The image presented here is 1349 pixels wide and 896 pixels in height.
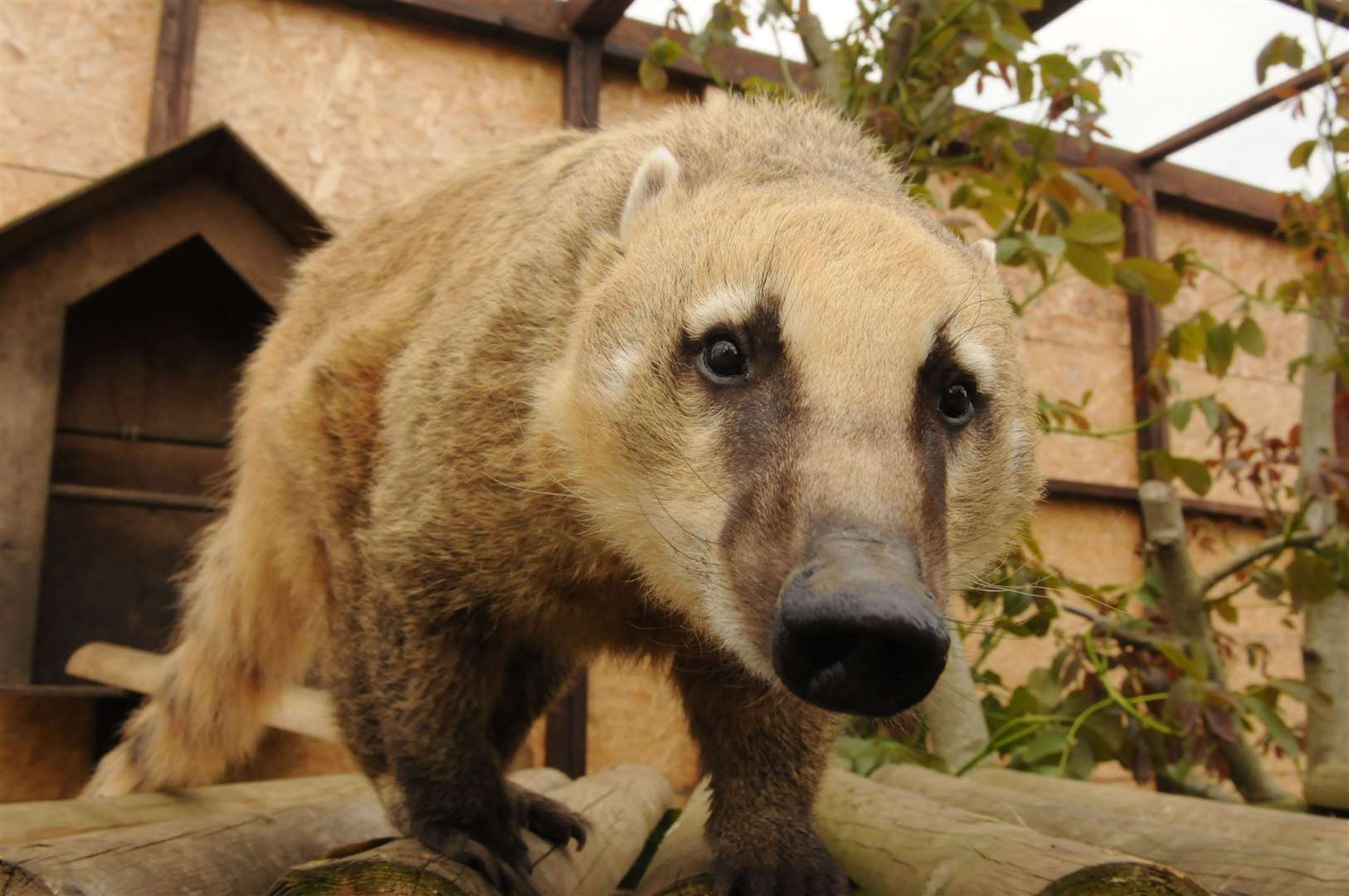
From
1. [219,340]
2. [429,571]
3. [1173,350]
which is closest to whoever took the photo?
[429,571]

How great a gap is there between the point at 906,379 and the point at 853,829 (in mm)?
1145

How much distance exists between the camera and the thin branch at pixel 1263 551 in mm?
4035

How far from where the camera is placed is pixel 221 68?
4520 millimetres

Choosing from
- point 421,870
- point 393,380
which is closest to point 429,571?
point 393,380

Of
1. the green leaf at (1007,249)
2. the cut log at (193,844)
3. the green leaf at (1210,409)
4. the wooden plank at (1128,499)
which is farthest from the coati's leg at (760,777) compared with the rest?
the wooden plank at (1128,499)

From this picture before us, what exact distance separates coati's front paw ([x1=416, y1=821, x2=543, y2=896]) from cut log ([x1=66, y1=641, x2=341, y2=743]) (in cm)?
143

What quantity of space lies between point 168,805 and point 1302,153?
402 centimetres

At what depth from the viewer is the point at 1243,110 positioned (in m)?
5.21

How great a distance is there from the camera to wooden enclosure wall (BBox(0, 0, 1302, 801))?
424 cm

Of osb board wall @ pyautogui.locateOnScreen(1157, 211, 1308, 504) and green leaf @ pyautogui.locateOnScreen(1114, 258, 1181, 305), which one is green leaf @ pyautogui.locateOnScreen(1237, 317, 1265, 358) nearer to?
green leaf @ pyautogui.locateOnScreen(1114, 258, 1181, 305)

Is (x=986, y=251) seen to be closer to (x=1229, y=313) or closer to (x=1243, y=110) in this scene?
(x=1243, y=110)

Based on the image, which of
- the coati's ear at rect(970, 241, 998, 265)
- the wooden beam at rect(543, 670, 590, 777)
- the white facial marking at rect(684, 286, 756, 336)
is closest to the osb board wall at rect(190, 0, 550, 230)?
the wooden beam at rect(543, 670, 590, 777)

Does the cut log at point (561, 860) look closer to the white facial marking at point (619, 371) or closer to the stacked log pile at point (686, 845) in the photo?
the stacked log pile at point (686, 845)

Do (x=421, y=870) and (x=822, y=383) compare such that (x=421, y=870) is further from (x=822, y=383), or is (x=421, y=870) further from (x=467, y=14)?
(x=467, y=14)
